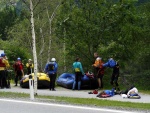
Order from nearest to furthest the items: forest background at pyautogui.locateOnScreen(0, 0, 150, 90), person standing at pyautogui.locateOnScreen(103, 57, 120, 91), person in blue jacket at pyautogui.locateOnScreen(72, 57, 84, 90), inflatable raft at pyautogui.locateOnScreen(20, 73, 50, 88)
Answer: person standing at pyautogui.locateOnScreen(103, 57, 120, 91)
person in blue jacket at pyautogui.locateOnScreen(72, 57, 84, 90)
inflatable raft at pyautogui.locateOnScreen(20, 73, 50, 88)
forest background at pyautogui.locateOnScreen(0, 0, 150, 90)

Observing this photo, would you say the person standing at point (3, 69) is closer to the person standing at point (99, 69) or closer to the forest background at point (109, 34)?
the forest background at point (109, 34)

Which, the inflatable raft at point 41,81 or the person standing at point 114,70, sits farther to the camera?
the inflatable raft at point 41,81

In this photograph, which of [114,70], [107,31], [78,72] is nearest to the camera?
[114,70]

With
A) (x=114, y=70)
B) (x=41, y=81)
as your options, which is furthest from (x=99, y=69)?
(x=41, y=81)

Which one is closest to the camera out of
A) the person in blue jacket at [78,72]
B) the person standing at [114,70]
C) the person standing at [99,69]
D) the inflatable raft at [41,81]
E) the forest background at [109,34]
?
→ the person standing at [114,70]

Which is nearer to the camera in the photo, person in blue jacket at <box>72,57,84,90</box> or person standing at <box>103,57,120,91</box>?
person standing at <box>103,57,120,91</box>

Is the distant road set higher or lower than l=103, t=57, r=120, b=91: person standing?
lower

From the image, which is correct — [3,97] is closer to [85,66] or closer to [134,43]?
[85,66]

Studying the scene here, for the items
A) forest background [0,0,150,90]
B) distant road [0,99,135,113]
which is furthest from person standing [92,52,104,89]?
distant road [0,99,135,113]

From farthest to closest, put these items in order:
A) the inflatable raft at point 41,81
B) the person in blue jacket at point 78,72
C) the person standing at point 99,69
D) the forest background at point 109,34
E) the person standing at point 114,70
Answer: the forest background at point 109,34 → the inflatable raft at point 41,81 → the person in blue jacket at point 78,72 → the person standing at point 99,69 → the person standing at point 114,70

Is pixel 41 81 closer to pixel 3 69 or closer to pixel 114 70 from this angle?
pixel 3 69

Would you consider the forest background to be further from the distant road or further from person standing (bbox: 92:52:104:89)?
the distant road

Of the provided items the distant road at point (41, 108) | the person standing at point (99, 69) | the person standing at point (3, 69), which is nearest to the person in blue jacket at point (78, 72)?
the person standing at point (99, 69)

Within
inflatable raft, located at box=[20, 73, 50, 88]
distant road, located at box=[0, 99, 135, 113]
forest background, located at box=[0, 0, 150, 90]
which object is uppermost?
forest background, located at box=[0, 0, 150, 90]
